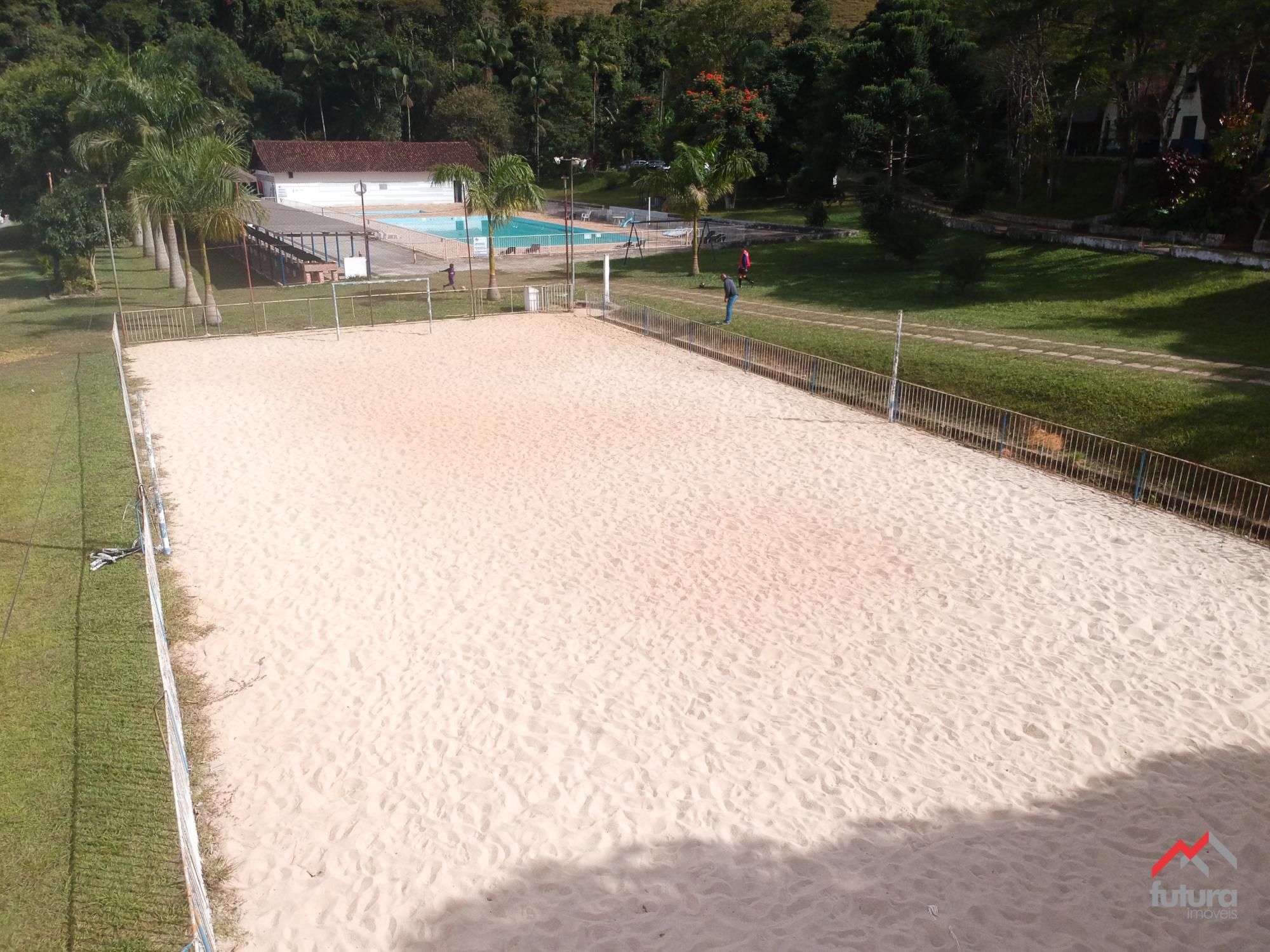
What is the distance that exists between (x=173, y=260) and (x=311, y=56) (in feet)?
185

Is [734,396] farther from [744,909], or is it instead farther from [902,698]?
[744,909]

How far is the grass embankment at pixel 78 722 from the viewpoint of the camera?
21.5 feet

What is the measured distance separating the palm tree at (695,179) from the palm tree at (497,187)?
217 inches

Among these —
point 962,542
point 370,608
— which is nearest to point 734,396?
point 962,542

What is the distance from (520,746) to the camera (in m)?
8.41

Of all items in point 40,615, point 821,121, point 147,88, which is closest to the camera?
point 40,615

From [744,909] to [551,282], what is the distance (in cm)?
3061

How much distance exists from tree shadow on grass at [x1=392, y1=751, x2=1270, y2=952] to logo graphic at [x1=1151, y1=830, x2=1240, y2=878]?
0.05 meters

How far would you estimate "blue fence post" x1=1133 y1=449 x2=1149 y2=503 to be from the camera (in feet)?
46.3

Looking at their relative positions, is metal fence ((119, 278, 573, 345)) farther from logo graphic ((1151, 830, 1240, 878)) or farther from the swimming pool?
logo graphic ((1151, 830, 1240, 878))

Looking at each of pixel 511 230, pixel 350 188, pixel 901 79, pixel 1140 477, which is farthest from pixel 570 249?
pixel 350 188

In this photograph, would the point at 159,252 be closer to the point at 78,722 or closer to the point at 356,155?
the point at 356,155

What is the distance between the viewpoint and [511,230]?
192 ft

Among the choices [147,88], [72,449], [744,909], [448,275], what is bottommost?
[744,909]
